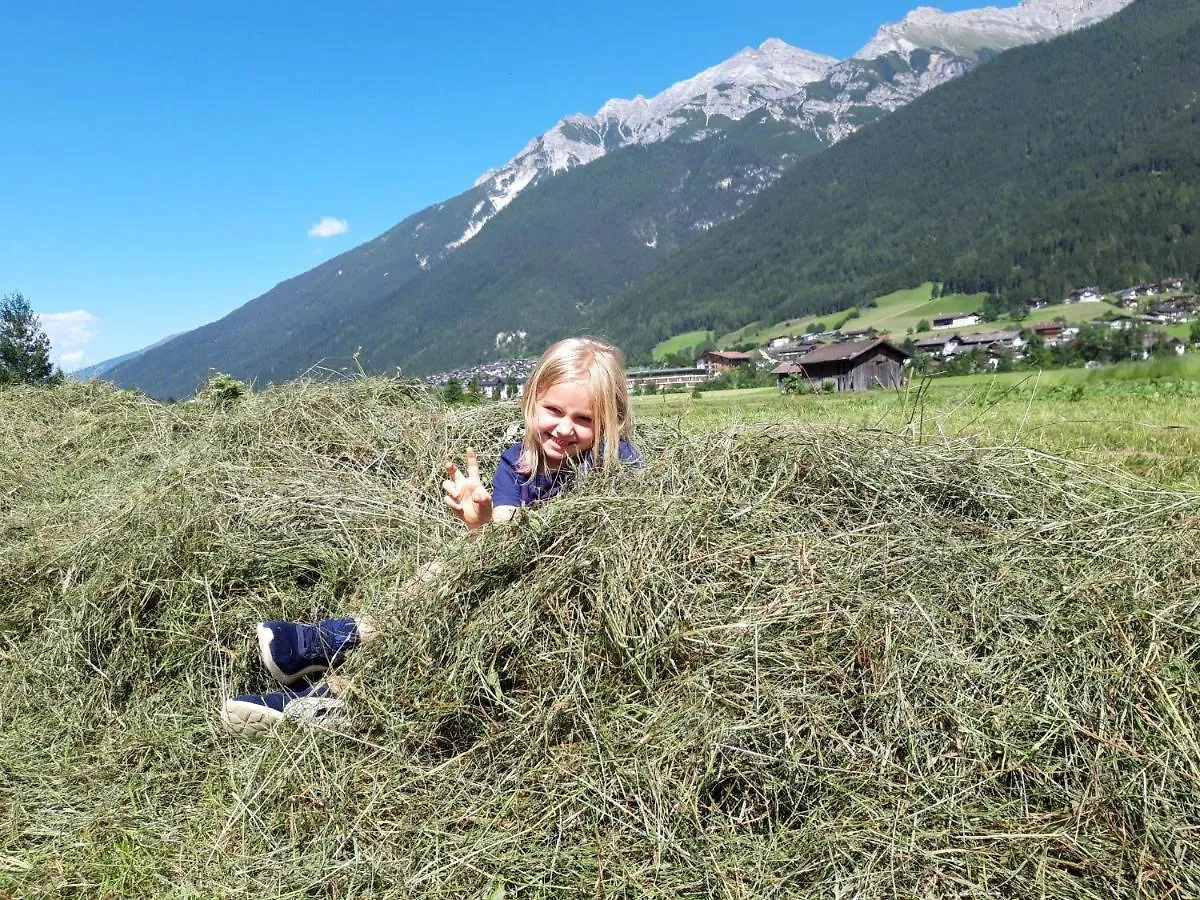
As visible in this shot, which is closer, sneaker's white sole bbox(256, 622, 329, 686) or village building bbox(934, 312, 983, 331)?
sneaker's white sole bbox(256, 622, 329, 686)

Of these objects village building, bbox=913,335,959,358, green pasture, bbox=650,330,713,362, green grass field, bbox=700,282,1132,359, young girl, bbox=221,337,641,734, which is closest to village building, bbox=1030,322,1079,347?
village building, bbox=913,335,959,358

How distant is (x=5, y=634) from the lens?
2.92 m

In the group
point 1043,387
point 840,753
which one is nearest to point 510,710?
point 840,753

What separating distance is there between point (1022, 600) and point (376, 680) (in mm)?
1797

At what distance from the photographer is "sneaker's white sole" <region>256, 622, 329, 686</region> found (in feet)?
7.73

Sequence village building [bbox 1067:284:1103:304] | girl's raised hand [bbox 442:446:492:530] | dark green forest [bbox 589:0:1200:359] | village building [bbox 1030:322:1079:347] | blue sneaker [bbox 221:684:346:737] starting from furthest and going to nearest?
dark green forest [bbox 589:0:1200:359] < village building [bbox 1067:284:1103:304] < village building [bbox 1030:322:1079:347] < girl's raised hand [bbox 442:446:492:530] < blue sneaker [bbox 221:684:346:737]

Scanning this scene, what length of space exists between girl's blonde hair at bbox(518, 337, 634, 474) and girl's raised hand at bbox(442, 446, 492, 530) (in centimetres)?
36

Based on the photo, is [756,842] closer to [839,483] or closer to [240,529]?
[839,483]

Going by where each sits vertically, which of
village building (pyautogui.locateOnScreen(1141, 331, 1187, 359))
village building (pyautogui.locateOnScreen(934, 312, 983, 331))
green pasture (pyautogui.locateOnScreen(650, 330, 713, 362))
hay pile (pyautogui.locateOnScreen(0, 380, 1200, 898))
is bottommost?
village building (pyautogui.locateOnScreen(934, 312, 983, 331))

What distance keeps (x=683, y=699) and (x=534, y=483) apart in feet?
4.36

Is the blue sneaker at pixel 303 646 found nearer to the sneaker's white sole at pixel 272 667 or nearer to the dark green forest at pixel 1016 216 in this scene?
the sneaker's white sole at pixel 272 667

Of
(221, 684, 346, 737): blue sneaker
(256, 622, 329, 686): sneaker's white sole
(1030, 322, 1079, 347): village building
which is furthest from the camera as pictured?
(1030, 322, 1079, 347): village building

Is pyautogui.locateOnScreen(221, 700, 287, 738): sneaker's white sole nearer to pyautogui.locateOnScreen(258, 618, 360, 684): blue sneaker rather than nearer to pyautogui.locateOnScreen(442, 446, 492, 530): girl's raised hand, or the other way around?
pyautogui.locateOnScreen(258, 618, 360, 684): blue sneaker

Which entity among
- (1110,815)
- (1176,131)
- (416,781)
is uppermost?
(1176,131)
